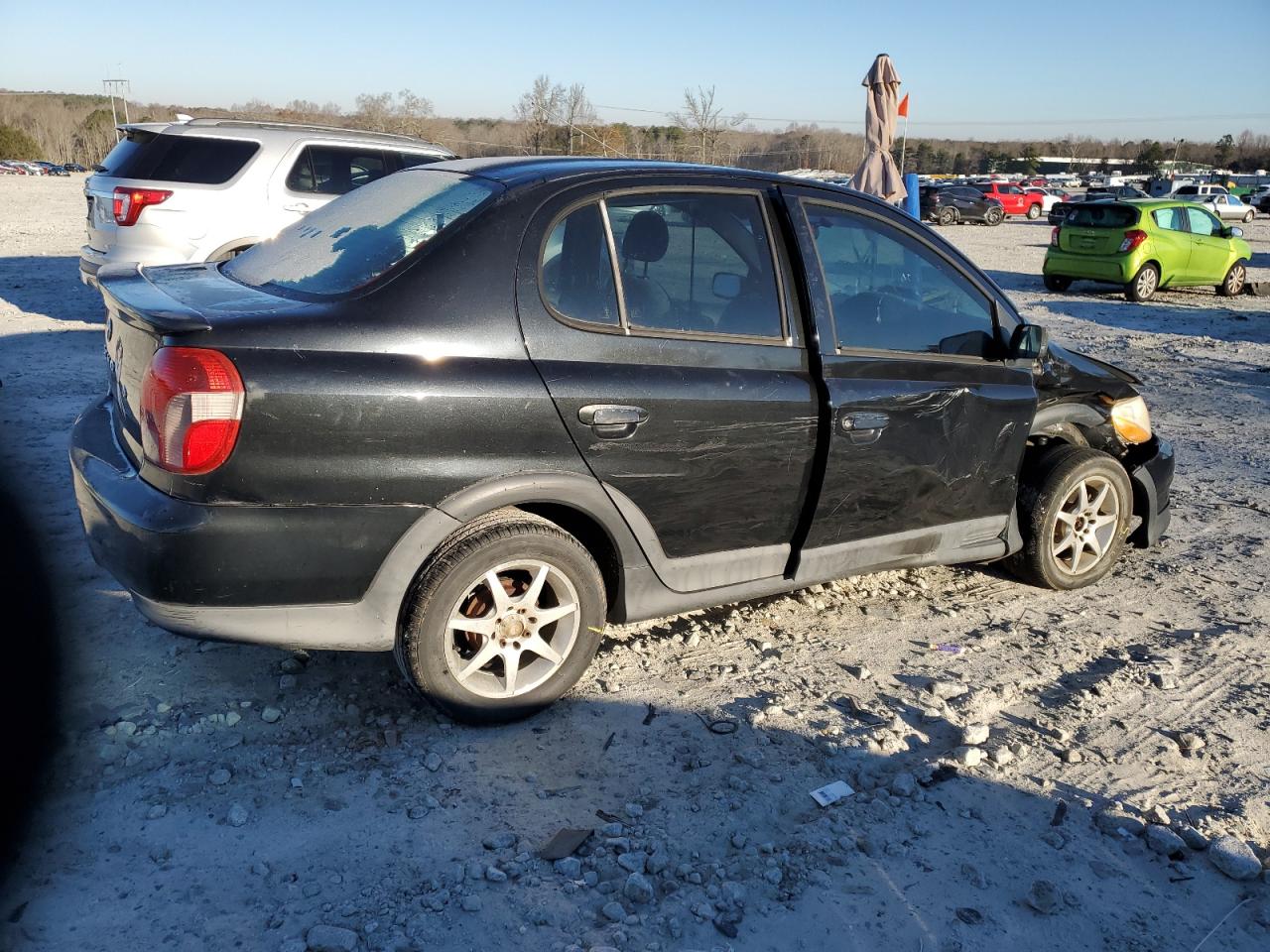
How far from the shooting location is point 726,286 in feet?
12.0

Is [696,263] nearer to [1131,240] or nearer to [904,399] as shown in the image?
[904,399]

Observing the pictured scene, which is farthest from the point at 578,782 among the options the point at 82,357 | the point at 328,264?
the point at 82,357

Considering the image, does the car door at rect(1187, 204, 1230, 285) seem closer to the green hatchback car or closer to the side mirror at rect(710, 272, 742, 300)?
the green hatchback car

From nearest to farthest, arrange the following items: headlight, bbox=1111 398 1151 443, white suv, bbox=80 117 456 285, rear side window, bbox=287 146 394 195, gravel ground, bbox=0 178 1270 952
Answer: gravel ground, bbox=0 178 1270 952, headlight, bbox=1111 398 1151 443, white suv, bbox=80 117 456 285, rear side window, bbox=287 146 394 195

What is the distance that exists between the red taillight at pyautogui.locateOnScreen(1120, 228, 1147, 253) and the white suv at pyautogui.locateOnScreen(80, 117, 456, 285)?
12.5 m

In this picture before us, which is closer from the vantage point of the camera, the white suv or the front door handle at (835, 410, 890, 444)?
the front door handle at (835, 410, 890, 444)

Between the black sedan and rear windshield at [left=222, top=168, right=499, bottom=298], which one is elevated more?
rear windshield at [left=222, top=168, right=499, bottom=298]

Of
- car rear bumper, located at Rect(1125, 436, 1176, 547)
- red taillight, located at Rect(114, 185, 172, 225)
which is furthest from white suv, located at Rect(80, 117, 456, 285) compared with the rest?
car rear bumper, located at Rect(1125, 436, 1176, 547)

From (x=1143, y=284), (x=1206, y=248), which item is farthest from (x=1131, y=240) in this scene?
(x=1206, y=248)

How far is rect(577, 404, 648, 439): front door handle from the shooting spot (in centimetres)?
323

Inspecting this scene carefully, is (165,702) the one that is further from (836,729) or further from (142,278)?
(836,729)

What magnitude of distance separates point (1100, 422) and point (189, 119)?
797 centimetres

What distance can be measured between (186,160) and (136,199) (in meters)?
0.54

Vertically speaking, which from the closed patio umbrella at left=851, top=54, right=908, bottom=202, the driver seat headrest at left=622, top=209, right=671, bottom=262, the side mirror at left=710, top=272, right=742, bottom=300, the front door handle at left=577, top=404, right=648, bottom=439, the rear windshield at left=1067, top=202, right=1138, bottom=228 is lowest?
the front door handle at left=577, top=404, right=648, bottom=439
